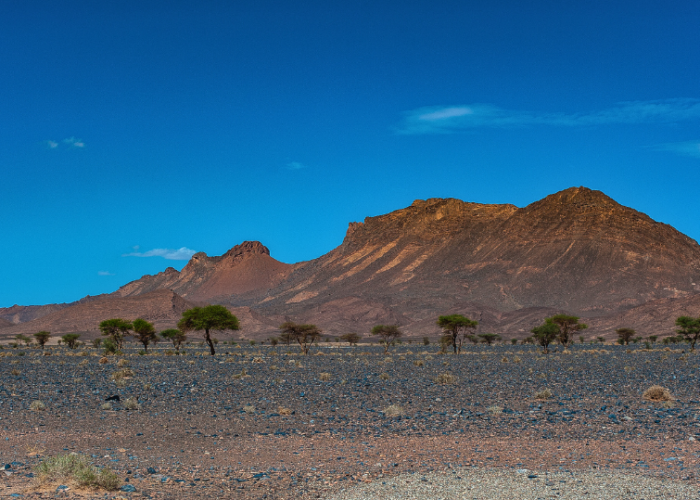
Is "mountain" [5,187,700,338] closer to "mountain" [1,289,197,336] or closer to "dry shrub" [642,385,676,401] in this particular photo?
"mountain" [1,289,197,336]

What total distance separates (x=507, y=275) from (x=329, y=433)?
13654cm

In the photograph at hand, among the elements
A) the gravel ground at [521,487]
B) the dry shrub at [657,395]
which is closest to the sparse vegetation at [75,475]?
the gravel ground at [521,487]

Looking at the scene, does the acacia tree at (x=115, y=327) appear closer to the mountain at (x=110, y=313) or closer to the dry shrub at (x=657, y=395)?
the mountain at (x=110, y=313)

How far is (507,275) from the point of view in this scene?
147 m

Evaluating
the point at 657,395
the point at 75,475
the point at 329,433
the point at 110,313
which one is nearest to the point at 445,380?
the point at 657,395

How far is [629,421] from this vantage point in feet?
52.0

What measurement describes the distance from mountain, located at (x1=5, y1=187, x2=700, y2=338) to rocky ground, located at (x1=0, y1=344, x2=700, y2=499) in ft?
303

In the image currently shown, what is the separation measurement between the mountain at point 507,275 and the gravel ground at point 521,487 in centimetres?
10280

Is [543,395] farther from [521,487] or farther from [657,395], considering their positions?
[521,487]

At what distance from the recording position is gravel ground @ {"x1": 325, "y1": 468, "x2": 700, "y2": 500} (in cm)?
945

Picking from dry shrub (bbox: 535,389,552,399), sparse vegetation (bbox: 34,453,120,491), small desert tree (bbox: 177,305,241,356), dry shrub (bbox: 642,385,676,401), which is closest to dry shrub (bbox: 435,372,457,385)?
dry shrub (bbox: 535,389,552,399)

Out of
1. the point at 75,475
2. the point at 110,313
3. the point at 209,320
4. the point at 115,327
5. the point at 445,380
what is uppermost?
the point at 110,313

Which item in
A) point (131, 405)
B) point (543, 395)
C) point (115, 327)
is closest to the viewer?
point (131, 405)

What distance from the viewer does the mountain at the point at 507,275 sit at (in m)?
127
